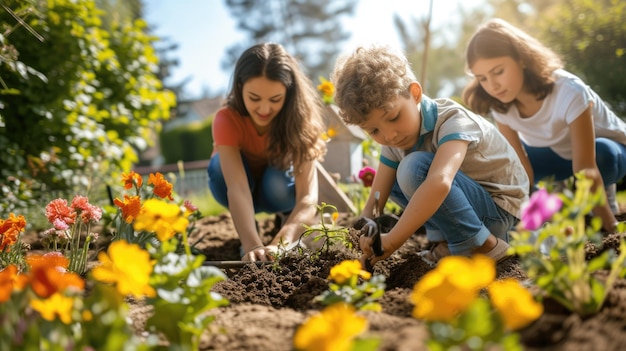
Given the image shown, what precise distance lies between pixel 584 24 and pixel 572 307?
529cm

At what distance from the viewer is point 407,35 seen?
34781 millimetres

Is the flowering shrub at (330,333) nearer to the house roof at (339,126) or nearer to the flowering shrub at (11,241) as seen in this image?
the flowering shrub at (11,241)

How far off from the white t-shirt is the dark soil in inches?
37.7

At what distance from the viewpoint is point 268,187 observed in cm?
302

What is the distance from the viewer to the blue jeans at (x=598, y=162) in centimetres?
280

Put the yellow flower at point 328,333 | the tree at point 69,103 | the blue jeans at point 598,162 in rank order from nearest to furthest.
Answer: the yellow flower at point 328,333
the blue jeans at point 598,162
the tree at point 69,103

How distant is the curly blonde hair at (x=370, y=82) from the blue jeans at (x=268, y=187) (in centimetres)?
94

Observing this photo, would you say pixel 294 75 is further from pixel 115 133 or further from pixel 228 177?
pixel 115 133

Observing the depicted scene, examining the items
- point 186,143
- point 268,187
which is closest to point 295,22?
point 186,143

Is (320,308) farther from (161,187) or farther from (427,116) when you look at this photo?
(427,116)

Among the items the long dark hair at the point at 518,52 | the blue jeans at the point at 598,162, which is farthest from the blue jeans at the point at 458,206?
the long dark hair at the point at 518,52

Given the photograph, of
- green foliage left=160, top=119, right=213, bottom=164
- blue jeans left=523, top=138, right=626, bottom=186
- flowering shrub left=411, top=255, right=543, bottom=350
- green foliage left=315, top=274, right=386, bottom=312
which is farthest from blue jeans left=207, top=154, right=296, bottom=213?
A: green foliage left=160, top=119, right=213, bottom=164

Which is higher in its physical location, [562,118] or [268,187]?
[562,118]

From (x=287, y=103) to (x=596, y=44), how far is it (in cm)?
416
